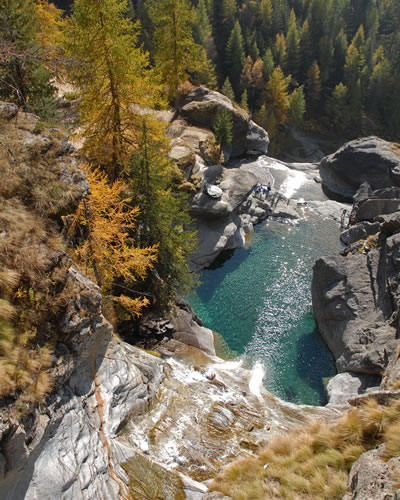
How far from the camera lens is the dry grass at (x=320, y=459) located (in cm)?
629

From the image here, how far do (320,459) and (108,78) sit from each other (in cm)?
1810

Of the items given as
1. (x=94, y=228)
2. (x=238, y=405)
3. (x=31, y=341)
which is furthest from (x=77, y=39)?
(x=238, y=405)

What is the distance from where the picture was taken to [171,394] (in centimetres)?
1227

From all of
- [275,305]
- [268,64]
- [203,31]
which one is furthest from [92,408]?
[268,64]

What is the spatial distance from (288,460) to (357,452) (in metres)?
1.55

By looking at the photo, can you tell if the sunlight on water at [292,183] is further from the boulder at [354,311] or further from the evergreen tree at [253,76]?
the evergreen tree at [253,76]

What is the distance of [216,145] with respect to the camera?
3531cm

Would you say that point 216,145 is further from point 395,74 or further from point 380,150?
point 395,74

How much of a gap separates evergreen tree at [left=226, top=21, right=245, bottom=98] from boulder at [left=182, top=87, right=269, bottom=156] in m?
25.0

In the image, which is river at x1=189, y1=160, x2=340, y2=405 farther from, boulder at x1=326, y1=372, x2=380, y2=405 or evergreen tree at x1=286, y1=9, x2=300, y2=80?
evergreen tree at x1=286, y1=9, x2=300, y2=80

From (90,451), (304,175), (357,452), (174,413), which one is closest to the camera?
(357,452)

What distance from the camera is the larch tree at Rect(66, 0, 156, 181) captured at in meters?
15.6

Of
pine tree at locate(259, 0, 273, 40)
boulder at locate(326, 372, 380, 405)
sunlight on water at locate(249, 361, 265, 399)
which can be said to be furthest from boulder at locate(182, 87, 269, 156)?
pine tree at locate(259, 0, 273, 40)

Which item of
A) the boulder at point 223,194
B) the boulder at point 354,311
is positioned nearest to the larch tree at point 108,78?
the boulder at point 223,194
